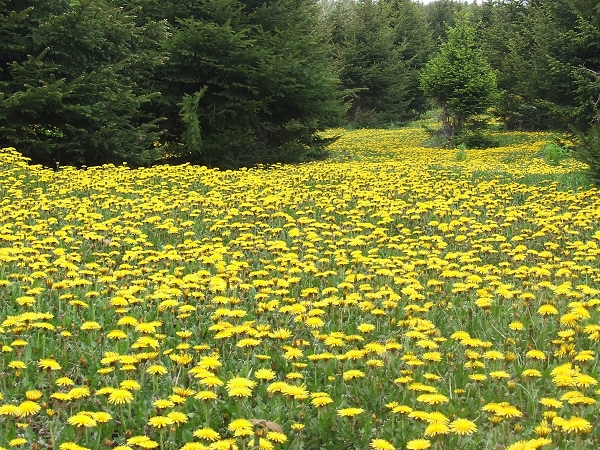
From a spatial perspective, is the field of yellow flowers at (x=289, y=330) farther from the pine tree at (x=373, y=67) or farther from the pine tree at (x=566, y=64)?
the pine tree at (x=373, y=67)

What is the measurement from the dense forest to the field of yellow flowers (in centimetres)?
263

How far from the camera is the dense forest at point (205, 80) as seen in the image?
9844 millimetres

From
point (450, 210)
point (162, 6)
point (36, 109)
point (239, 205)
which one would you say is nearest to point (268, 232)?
point (239, 205)

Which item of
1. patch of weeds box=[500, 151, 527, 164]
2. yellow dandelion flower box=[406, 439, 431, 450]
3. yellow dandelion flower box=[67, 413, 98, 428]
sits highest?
patch of weeds box=[500, 151, 527, 164]

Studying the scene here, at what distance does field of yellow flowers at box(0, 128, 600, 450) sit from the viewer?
2828 mm

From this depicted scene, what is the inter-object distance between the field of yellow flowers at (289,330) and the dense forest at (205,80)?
2631 mm

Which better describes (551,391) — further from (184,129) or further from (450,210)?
(184,129)

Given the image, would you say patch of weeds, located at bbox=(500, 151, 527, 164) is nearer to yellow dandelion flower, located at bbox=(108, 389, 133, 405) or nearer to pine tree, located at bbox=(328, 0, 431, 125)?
pine tree, located at bbox=(328, 0, 431, 125)

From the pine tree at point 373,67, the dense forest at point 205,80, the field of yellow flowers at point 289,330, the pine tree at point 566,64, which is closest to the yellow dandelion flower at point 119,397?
the field of yellow flowers at point 289,330

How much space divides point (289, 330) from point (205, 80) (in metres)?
9.62

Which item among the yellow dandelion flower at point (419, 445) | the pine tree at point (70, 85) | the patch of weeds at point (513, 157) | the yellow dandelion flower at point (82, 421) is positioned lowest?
the yellow dandelion flower at point (419, 445)

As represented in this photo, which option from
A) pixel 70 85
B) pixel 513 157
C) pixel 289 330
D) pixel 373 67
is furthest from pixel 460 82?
pixel 289 330

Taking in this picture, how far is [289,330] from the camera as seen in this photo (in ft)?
13.0

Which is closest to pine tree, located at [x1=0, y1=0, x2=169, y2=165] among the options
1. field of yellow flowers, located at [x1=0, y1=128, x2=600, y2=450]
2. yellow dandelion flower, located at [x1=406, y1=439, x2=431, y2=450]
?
field of yellow flowers, located at [x1=0, y1=128, x2=600, y2=450]
